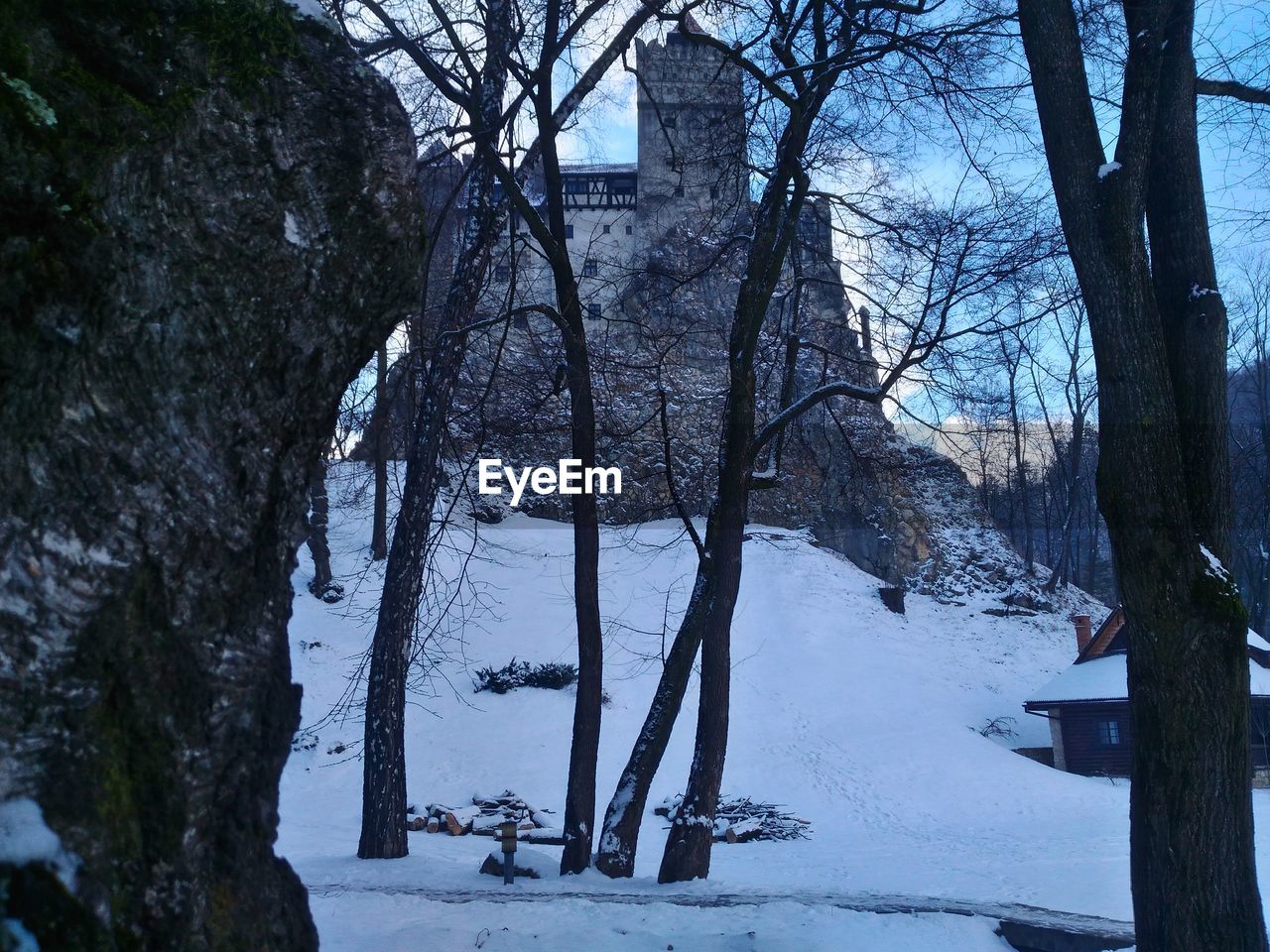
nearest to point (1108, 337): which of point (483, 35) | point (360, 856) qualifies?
point (483, 35)

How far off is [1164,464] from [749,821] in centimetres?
1117

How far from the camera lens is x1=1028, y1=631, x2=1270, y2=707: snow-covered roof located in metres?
18.2

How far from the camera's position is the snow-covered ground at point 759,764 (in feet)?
19.9

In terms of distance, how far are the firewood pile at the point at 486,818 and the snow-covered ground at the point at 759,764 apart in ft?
1.35

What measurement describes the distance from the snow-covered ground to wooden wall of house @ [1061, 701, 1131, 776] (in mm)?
1257

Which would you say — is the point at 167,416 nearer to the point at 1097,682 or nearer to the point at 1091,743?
the point at 1097,682

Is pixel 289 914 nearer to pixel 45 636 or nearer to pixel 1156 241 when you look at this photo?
pixel 45 636

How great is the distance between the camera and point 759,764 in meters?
17.5

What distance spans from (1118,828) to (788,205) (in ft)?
34.6

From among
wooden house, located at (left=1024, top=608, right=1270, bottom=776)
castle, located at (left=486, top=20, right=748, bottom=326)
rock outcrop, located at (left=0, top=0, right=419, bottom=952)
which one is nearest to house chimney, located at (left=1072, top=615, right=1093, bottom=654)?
wooden house, located at (left=1024, top=608, right=1270, bottom=776)

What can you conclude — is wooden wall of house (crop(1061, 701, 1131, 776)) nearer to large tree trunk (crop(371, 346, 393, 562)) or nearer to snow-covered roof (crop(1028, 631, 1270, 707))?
snow-covered roof (crop(1028, 631, 1270, 707))

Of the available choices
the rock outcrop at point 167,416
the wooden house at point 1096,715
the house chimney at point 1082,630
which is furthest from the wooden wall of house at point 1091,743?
the rock outcrop at point 167,416

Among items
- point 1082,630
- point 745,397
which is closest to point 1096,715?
point 1082,630

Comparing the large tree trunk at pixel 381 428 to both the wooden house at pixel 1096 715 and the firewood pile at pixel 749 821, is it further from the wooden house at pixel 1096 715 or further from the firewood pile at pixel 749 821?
the wooden house at pixel 1096 715
